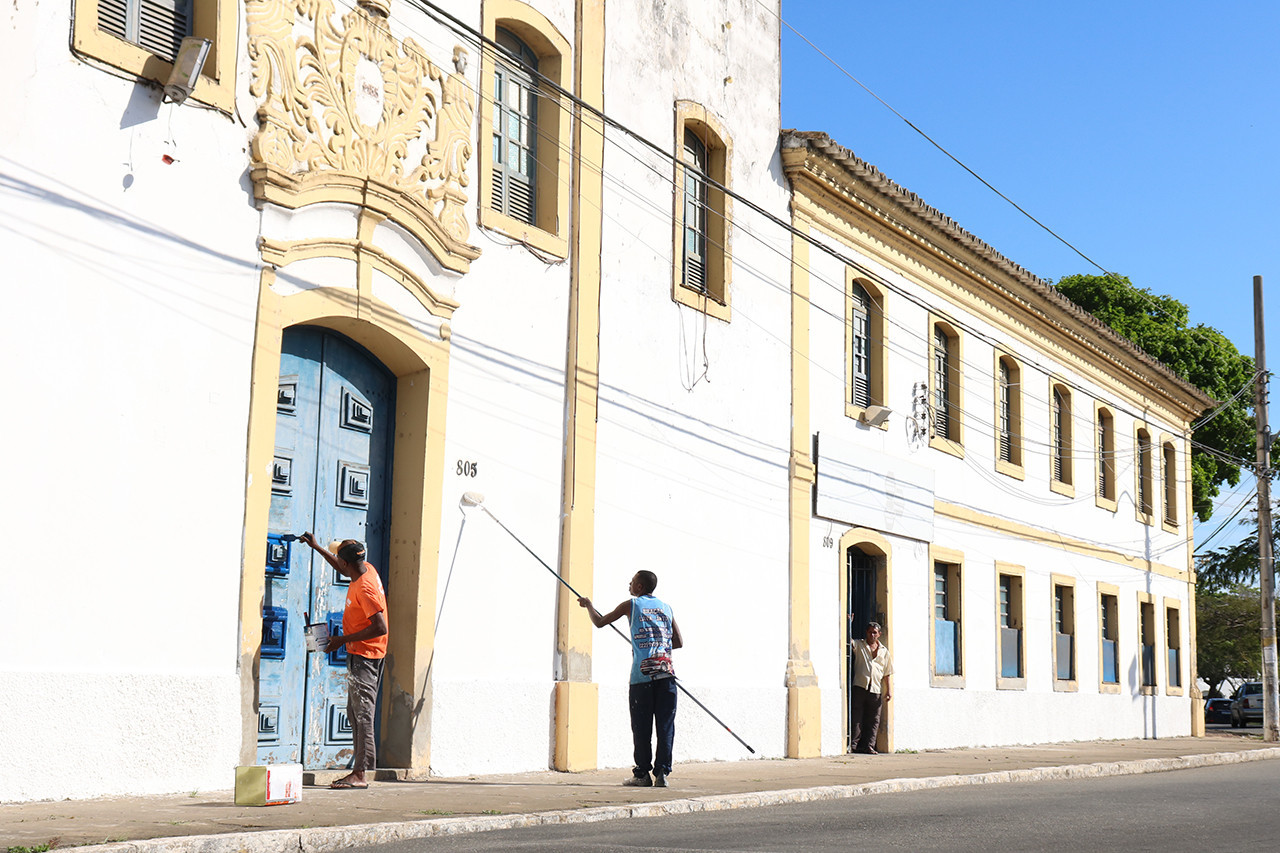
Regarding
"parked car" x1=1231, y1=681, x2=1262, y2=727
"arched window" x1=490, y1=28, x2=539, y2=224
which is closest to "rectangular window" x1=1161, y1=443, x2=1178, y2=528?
"parked car" x1=1231, y1=681, x2=1262, y2=727

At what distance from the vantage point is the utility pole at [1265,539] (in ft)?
88.9

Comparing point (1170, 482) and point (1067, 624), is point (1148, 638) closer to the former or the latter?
point (1170, 482)

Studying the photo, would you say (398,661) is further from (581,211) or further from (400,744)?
(581,211)

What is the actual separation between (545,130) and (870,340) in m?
7.10

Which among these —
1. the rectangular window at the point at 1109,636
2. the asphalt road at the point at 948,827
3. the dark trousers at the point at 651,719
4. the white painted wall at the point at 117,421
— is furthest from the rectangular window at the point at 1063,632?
the white painted wall at the point at 117,421

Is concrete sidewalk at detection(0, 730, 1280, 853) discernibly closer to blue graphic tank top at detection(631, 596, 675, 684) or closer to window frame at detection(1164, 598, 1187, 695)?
blue graphic tank top at detection(631, 596, 675, 684)

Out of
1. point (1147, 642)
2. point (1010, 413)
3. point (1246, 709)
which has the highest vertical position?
point (1010, 413)

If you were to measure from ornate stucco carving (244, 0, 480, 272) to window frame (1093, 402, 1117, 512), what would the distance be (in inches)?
684

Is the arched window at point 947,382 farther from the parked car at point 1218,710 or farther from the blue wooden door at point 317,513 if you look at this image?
the parked car at point 1218,710

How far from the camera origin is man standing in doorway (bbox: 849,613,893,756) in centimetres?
1720

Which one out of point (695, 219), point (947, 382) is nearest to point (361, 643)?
point (695, 219)

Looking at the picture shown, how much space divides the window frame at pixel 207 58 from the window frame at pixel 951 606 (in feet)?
40.9

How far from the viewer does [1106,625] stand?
2619cm

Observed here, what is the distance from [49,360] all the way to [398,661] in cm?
382
